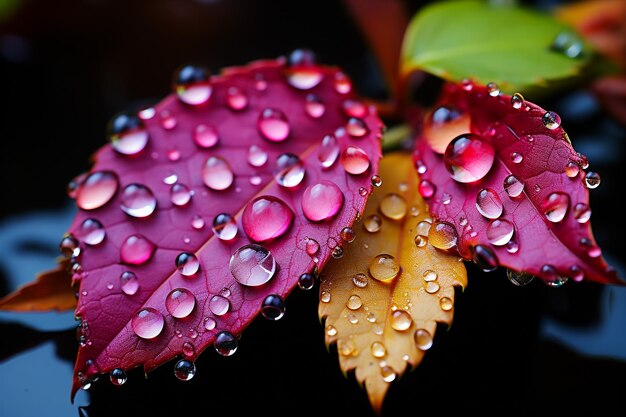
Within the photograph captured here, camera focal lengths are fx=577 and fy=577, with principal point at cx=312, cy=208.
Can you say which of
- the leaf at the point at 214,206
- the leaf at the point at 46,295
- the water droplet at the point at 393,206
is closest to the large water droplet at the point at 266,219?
the leaf at the point at 214,206

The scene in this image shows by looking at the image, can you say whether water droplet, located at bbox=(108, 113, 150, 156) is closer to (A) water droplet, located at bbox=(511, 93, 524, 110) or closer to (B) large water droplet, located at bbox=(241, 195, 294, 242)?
(B) large water droplet, located at bbox=(241, 195, 294, 242)

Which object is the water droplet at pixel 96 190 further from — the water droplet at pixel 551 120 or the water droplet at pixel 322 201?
the water droplet at pixel 551 120

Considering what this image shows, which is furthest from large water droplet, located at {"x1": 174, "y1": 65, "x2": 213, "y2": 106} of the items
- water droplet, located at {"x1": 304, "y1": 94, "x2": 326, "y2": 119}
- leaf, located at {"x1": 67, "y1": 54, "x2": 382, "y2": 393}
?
water droplet, located at {"x1": 304, "y1": 94, "x2": 326, "y2": 119}

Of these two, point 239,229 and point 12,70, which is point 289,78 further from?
point 12,70

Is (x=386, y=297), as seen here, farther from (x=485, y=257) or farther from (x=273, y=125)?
(x=273, y=125)

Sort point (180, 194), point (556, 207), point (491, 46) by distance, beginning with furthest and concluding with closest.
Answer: point (491, 46) < point (180, 194) < point (556, 207)

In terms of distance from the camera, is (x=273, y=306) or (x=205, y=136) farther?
(x=205, y=136)

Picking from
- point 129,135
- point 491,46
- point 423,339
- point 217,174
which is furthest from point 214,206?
point 491,46
